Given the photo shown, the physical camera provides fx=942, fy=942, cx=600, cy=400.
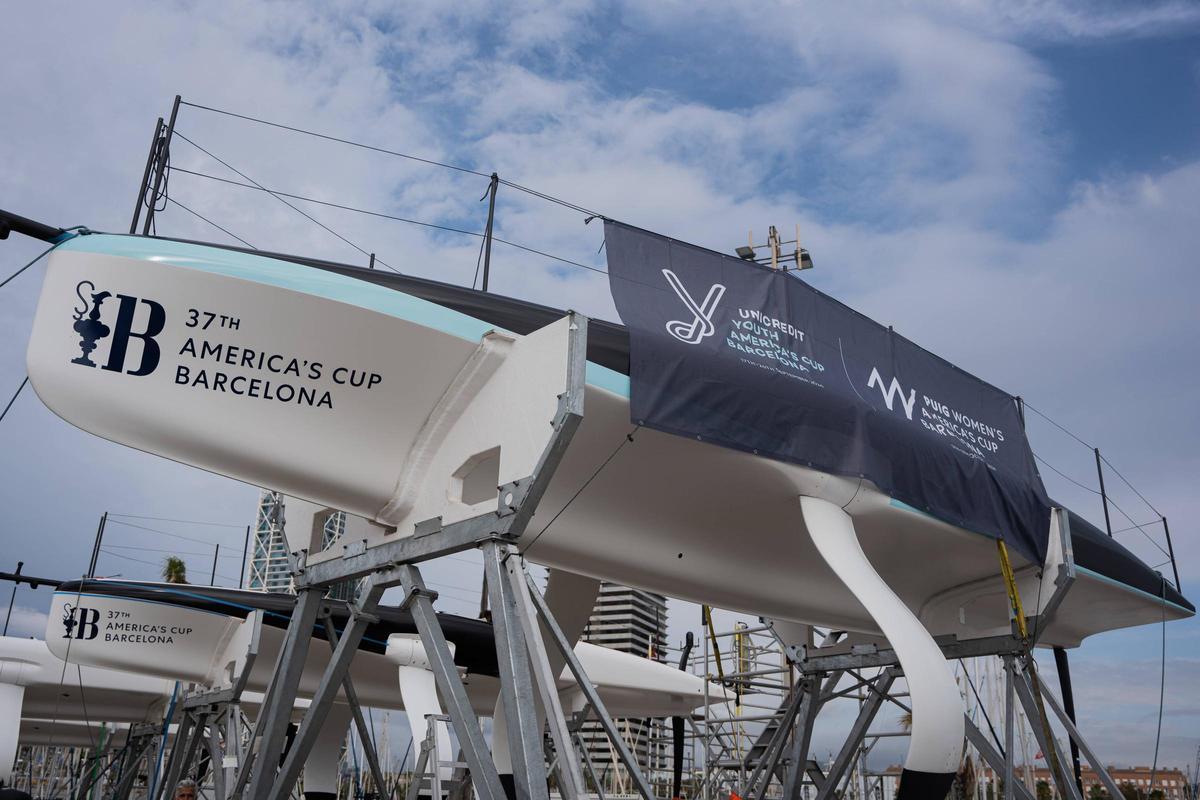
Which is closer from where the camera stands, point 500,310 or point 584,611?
point 500,310

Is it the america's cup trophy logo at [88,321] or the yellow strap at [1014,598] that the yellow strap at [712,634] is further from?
the america's cup trophy logo at [88,321]

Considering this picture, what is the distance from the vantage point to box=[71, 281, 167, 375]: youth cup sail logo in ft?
18.2

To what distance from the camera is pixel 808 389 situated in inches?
293

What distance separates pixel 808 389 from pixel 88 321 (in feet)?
16.6

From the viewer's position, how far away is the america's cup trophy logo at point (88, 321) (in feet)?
18.2

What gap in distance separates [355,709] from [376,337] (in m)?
2.52

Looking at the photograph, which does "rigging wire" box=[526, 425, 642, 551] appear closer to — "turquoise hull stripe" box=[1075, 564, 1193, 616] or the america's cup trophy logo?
the america's cup trophy logo

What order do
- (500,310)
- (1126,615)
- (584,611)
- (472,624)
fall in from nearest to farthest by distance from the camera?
1. (500,310)
2. (584,611)
3. (1126,615)
4. (472,624)

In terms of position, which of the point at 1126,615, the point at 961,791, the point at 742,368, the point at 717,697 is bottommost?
the point at 961,791

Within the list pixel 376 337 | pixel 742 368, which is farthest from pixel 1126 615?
pixel 376 337

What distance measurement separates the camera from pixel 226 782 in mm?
8633

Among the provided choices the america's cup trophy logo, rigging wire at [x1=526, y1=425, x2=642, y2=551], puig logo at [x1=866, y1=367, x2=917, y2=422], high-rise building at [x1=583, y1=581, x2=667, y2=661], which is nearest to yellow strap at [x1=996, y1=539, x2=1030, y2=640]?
puig logo at [x1=866, y1=367, x2=917, y2=422]

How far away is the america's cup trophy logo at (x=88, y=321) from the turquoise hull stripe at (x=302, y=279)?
0.81 ft

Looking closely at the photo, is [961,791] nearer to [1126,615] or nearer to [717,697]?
[717,697]
